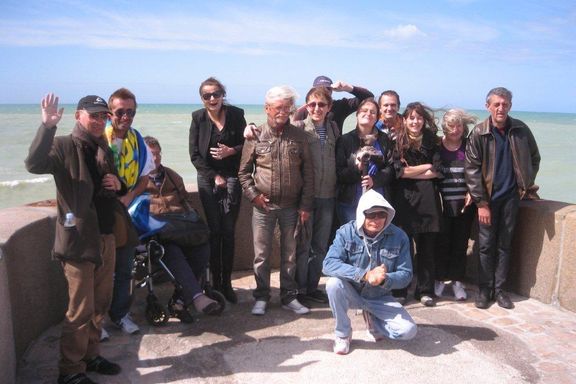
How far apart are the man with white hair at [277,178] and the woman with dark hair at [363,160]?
347mm

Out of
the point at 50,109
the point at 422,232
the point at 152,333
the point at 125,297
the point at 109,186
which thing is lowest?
the point at 152,333

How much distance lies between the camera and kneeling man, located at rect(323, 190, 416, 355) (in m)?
3.92

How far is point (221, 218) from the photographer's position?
15.9 feet

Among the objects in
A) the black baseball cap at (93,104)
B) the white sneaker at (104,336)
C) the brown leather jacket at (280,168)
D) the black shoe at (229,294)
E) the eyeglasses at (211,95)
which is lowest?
the white sneaker at (104,336)

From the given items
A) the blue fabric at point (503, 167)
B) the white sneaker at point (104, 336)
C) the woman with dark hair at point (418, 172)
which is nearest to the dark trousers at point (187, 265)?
the white sneaker at point (104, 336)

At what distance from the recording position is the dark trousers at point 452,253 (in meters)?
5.13

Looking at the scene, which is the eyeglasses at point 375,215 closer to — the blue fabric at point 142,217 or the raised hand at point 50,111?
the blue fabric at point 142,217

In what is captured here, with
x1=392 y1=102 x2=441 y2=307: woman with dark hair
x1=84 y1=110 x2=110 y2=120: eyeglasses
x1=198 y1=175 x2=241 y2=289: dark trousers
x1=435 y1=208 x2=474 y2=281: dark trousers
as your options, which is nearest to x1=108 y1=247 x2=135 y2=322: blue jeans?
x1=198 y1=175 x2=241 y2=289: dark trousers

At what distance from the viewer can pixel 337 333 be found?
156 inches

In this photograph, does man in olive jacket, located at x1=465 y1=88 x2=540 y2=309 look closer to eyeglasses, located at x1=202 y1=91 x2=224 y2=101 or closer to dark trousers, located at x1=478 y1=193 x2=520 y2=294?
dark trousers, located at x1=478 y1=193 x2=520 y2=294

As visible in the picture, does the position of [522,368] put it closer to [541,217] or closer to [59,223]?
[541,217]

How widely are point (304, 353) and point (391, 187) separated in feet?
6.01

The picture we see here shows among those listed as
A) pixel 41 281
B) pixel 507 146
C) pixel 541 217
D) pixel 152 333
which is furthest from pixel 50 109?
pixel 541 217

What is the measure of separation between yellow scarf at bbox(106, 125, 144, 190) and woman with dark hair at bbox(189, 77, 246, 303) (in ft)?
2.50
